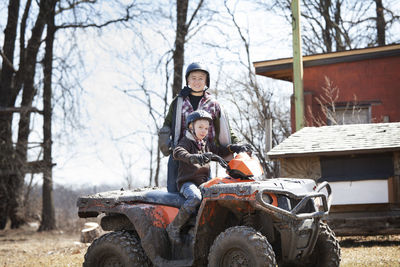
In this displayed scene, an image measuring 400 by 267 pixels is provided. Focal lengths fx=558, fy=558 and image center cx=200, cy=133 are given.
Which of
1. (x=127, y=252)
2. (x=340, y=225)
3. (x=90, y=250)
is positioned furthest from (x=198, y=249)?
(x=340, y=225)

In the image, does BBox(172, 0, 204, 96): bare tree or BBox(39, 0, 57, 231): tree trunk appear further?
BBox(39, 0, 57, 231): tree trunk

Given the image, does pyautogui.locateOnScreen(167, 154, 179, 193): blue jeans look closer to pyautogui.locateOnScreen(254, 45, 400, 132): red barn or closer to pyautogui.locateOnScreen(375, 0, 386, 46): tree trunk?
pyautogui.locateOnScreen(254, 45, 400, 132): red barn

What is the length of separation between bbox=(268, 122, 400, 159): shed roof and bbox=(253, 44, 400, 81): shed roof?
4.04m

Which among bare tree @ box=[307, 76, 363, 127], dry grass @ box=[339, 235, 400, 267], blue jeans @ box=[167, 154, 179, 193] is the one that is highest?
bare tree @ box=[307, 76, 363, 127]

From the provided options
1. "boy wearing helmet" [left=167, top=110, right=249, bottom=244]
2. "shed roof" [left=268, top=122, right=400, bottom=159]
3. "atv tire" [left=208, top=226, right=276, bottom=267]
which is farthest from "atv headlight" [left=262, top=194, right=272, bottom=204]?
"shed roof" [left=268, top=122, right=400, bottom=159]

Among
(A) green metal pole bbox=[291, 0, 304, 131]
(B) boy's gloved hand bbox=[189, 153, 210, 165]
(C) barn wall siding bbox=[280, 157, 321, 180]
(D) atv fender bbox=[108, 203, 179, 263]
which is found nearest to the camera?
(B) boy's gloved hand bbox=[189, 153, 210, 165]

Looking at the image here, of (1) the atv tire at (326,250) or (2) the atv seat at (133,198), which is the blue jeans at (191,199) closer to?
(2) the atv seat at (133,198)

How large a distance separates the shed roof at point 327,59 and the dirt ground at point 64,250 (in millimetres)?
6032

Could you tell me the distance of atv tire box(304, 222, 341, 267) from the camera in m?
5.31

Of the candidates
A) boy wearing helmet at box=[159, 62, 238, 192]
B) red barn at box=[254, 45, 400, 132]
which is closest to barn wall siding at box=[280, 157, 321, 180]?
red barn at box=[254, 45, 400, 132]

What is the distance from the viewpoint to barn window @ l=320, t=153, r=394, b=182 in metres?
11.7

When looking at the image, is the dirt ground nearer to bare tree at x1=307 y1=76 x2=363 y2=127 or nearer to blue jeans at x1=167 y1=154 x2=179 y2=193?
blue jeans at x1=167 y1=154 x2=179 y2=193

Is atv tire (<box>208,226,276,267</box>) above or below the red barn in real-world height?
below

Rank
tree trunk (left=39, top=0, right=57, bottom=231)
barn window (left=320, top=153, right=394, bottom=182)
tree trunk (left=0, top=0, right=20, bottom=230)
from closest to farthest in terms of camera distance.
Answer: barn window (left=320, top=153, right=394, bottom=182)
tree trunk (left=0, top=0, right=20, bottom=230)
tree trunk (left=39, top=0, right=57, bottom=231)
